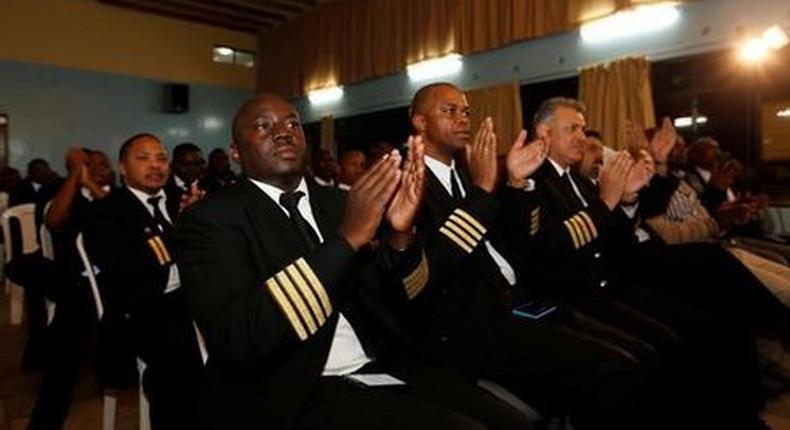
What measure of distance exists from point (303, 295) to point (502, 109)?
591 centimetres

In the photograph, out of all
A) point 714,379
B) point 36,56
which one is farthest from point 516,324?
point 36,56

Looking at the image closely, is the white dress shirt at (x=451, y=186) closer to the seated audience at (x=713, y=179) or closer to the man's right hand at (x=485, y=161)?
the man's right hand at (x=485, y=161)

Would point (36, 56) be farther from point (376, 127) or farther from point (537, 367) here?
point (537, 367)

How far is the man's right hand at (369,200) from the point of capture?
1277mm

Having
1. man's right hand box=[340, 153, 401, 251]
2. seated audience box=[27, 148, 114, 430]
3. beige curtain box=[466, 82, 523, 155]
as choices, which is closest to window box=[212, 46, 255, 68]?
beige curtain box=[466, 82, 523, 155]

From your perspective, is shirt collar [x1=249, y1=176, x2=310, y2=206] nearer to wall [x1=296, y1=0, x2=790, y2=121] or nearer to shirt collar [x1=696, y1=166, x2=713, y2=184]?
shirt collar [x1=696, y1=166, x2=713, y2=184]

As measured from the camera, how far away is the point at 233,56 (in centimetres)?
1030

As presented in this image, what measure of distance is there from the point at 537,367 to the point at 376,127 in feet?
23.6

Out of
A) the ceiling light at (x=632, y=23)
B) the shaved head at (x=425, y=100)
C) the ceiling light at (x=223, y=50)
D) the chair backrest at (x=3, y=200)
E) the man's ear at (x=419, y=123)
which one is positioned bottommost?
the chair backrest at (x=3, y=200)

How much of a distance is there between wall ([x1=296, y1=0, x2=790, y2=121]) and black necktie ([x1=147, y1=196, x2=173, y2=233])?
15.4 ft

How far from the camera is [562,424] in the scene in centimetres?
215

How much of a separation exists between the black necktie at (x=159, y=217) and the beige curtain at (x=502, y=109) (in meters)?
4.46

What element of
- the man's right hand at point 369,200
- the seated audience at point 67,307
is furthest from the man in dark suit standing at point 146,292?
the man's right hand at point 369,200

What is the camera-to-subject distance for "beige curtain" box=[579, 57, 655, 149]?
18.4 ft
